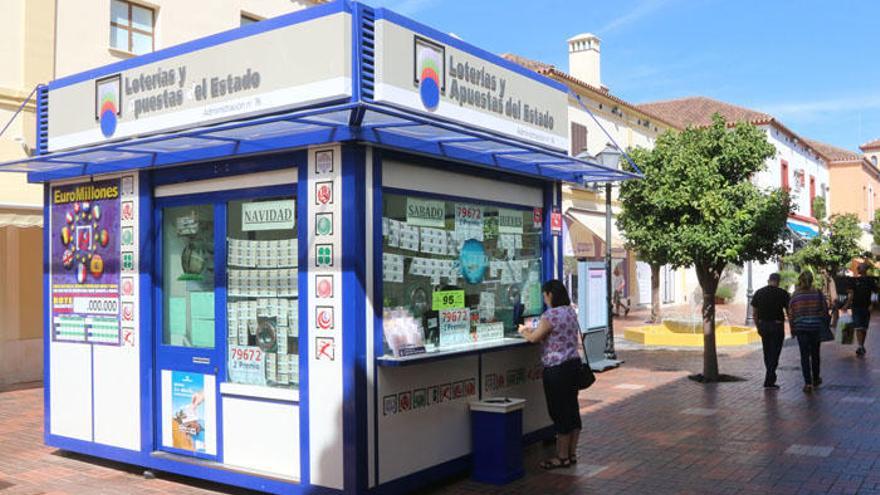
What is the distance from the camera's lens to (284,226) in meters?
6.20

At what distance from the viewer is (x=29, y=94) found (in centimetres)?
1204

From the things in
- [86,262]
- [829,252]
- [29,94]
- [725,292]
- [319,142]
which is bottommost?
[725,292]

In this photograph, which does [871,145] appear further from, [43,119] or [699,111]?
[43,119]

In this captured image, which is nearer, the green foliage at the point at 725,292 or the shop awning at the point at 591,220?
the shop awning at the point at 591,220

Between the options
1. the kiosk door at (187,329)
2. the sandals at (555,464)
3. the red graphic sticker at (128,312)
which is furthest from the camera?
the red graphic sticker at (128,312)

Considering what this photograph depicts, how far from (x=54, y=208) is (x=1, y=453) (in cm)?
248

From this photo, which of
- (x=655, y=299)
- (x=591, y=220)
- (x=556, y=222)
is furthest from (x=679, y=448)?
(x=591, y=220)

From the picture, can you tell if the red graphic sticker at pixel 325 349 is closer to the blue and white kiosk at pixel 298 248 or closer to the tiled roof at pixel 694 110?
the blue and white kiosk at pixel 298 248

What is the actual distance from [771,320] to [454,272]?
640cm

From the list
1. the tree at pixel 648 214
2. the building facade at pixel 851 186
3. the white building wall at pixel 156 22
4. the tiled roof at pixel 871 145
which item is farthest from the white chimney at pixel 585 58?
the tiled roof at pixel 871 145

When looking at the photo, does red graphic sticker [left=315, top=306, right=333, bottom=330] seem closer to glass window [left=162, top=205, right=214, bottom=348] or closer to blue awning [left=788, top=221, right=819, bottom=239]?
glass window [left=162, top=205, right=214, bottom=348]

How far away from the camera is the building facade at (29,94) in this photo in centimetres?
1181

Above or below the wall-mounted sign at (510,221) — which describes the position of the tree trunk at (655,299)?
below

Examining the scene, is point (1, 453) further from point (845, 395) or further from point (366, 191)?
point (845, 395)
